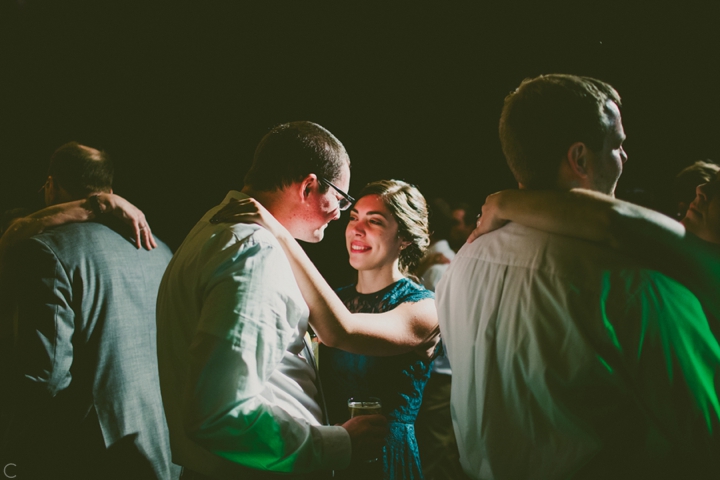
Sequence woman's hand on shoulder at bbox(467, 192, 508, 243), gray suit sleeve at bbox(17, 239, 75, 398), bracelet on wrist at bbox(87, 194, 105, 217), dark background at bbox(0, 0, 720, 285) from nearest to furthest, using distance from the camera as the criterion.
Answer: woman's hand on shoulder at bbox(467, 192, 508, 243) → gray suit sleeve at bbox(17, 239, 75, 398) → bracelet on wrist at bbox(87, 194, 105, 217) → dark background at bbox(0, 0, 720, 285)

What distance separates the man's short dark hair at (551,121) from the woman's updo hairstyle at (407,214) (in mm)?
1172

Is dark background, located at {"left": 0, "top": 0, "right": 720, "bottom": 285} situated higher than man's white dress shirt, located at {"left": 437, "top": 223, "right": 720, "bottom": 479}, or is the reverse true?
dark background, located at {"left": 0, "top": 0, "right": 720, "bottom": 285}

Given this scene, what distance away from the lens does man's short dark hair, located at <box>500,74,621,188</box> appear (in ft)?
3.70

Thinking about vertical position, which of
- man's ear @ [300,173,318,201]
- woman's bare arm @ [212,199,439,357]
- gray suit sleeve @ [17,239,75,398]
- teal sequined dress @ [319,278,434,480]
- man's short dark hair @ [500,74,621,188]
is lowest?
teal sequined dress @ [319,278,434,480]

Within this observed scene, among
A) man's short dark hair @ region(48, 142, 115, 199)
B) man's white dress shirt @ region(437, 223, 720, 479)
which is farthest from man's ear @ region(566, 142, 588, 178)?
man's short dark hair @ region(48, 142, 115, 199)

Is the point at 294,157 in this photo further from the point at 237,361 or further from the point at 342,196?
the point at 237,361

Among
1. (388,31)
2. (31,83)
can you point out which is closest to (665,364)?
(388,31)

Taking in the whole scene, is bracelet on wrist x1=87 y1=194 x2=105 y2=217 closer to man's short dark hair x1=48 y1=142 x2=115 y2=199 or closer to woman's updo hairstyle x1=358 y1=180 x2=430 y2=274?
man's short dark hair x1=48 y1=142 x2=115 y2=199

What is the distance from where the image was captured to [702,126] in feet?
14.0

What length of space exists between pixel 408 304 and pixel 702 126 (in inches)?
153

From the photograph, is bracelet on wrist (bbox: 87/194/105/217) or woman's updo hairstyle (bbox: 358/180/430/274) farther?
woman's updo hairstyle (bbox: 358/180/430/274)

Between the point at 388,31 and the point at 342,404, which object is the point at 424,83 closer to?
the point at 388,31

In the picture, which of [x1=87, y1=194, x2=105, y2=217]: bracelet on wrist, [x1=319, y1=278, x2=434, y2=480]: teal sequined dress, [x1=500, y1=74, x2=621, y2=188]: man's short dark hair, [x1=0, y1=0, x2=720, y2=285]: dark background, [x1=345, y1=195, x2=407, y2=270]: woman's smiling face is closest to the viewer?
[x1=500, y1=74, x2=621, y2=188]: man's short dark hair

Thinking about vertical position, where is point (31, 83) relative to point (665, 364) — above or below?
above
